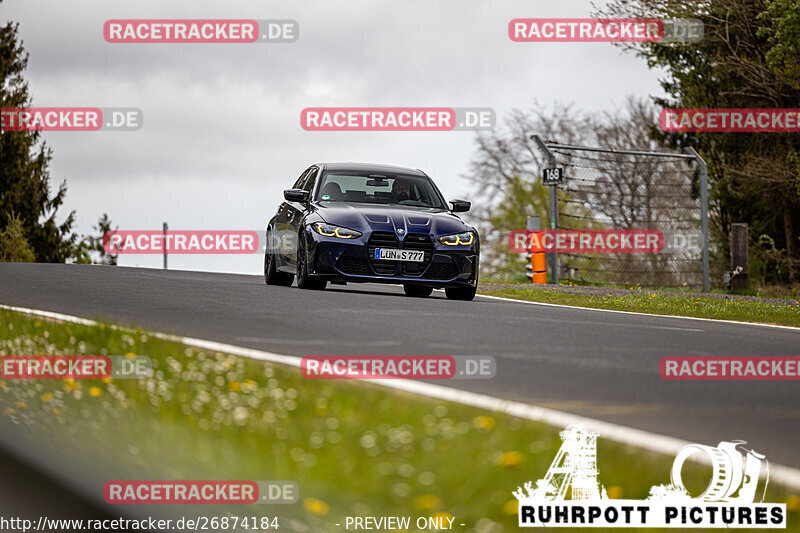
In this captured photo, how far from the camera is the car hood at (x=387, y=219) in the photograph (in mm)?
12977

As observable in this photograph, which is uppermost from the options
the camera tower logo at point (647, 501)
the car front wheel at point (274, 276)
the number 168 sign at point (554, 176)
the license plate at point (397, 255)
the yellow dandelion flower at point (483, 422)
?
the number 168 sign at point (554, 176)

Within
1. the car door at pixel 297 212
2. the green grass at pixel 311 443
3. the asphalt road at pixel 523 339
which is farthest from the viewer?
the car door at pixel 297 212

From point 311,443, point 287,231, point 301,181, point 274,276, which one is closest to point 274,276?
point 274,276

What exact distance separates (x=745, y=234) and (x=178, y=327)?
1833 centimetres

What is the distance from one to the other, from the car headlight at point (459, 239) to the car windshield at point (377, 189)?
122 centimetres

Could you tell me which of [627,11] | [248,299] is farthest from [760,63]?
[248,299]

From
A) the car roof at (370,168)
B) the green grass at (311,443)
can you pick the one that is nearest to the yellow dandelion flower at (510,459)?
the green grass at (311,443)

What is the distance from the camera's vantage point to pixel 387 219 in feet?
42.9

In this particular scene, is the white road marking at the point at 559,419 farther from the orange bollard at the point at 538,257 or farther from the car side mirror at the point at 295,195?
the orange bollard at the point at 538,257

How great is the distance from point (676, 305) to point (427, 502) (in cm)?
1185

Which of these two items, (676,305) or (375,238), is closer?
(375,238)

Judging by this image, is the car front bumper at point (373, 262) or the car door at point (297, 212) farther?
the car door at point (297, 212)

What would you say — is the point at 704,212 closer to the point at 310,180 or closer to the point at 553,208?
the point at 553,208

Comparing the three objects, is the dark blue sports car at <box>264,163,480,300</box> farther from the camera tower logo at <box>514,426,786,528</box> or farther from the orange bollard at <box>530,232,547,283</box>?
the camera tower logo at <box>514,426,786,528</box>
